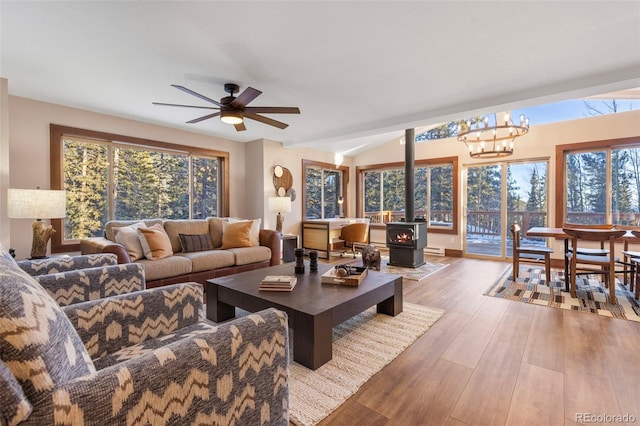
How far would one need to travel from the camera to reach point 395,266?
5074mm

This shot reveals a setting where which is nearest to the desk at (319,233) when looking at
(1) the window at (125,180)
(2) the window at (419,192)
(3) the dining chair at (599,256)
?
(2) the window at (419,192)

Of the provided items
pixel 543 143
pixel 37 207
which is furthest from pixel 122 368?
pixel 543 143

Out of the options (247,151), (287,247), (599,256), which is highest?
(247,151)

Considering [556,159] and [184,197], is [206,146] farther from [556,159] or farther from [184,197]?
[556,159]

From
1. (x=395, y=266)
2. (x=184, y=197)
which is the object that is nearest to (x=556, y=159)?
(x=395, y=266)

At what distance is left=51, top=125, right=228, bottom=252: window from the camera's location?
3756 millimetres

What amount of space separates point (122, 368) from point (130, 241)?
291 centimetres

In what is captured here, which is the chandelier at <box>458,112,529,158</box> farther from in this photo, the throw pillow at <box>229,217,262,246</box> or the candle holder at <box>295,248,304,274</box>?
the throw pillow at <box>229,217,262,246</box>

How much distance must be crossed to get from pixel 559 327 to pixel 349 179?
5604 mm

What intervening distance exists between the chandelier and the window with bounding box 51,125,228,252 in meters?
4.17

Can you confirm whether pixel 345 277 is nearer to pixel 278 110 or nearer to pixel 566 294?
pixel 278 110

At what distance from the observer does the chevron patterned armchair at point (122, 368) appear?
673mm

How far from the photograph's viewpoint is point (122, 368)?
0.82m

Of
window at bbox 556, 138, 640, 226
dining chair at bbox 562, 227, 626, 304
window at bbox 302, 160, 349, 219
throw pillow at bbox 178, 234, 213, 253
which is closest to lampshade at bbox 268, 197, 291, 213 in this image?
window at bbox 302, 160, 349, 219
